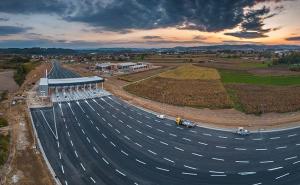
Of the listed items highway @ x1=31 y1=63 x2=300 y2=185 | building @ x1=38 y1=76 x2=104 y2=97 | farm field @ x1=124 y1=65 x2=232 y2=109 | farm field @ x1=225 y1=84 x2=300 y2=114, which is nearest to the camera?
highway @ x1=31 y1=63 x2=300 y2=185

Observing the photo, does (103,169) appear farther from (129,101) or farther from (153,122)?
(129,101)

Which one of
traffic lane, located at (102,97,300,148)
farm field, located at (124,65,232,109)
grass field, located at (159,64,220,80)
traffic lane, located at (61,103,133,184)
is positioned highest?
grass field, located at (159,64,220,80)

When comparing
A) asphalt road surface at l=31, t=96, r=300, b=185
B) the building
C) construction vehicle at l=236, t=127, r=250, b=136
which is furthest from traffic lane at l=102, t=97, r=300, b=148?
the building

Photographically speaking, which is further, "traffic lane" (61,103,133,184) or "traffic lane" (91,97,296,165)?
"traffic lane" (91,97,296,165)

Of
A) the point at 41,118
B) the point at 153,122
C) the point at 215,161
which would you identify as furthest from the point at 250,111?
the point at 41,118

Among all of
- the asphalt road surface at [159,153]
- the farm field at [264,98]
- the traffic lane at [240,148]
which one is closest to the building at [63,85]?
the asphalt road surface at [159,153]

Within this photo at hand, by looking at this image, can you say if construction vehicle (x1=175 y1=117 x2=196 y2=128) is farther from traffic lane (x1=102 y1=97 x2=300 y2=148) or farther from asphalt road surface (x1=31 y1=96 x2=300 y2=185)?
traffic lane (x1=102 y1=97 x2=300 y2=148)

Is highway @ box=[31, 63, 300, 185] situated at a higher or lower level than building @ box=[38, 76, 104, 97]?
lower

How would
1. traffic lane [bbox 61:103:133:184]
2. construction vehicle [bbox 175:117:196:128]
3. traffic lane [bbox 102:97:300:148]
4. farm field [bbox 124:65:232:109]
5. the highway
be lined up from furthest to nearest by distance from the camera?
farm field [bbox 124:65:232:109]
construction vehicle [bbox 175:117:196:128]
traffic lane [bbox 102:97:300:148]
the highway
traffic lane [bbox 61:103:133:184]

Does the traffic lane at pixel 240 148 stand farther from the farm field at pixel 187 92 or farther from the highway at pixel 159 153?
the farm field at pixel 187 92
